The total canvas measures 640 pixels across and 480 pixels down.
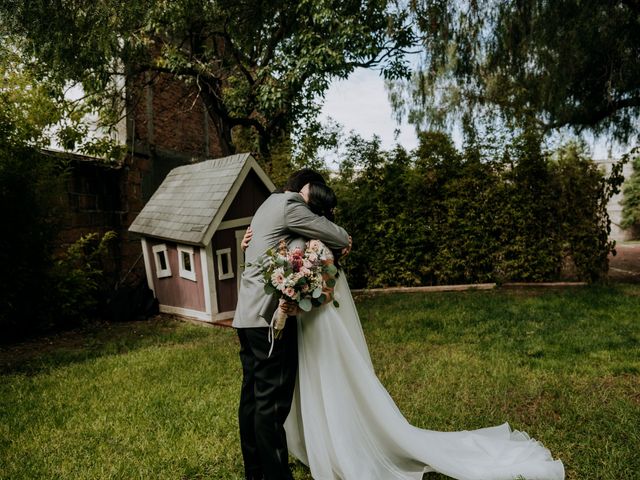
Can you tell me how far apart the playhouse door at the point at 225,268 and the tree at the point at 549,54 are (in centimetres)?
462

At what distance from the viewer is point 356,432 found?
9.43ft

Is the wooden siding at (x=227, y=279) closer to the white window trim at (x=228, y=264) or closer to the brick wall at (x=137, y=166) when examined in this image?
the white window trim at (x=228, y=264)

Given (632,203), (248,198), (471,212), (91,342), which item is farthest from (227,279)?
(632,203)

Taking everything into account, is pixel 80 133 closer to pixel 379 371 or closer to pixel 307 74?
pixel 307 74

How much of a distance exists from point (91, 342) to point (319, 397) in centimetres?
515

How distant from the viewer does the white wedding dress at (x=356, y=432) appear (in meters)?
2.80

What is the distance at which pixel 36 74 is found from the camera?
780 centimetres

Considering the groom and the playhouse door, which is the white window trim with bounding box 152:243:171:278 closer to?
the playhouse door

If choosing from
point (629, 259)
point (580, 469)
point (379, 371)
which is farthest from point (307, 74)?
point (629, 259)

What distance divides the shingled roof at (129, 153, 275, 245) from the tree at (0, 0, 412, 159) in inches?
66.6

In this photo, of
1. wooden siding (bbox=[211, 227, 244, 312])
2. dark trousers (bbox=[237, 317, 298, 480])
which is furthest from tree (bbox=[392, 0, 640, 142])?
dark trousers (bbox=[237, 317, 298, 480])

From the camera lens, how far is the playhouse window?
7695mm

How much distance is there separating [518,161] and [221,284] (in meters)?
6.04

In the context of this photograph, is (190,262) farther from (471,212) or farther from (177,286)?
(471,212)
